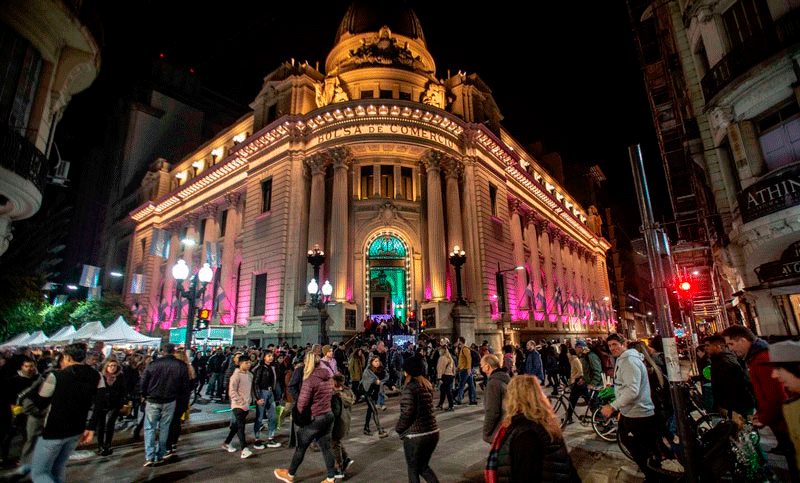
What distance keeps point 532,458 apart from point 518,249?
106 feet

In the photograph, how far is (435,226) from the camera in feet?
84.7

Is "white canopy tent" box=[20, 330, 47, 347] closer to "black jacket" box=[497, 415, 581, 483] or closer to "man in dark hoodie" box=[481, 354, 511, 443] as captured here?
"man in dark hoodie" box=[481, 354, 511, 443]

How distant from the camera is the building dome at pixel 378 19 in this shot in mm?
32656

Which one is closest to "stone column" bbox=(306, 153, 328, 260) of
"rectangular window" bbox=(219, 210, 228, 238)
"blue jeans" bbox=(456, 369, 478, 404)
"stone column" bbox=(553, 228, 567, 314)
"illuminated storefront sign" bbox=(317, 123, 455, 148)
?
"illuminated storefront sign" bbox=(317, 123, 455, 148)

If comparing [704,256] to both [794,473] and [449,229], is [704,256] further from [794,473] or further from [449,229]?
[794,473]

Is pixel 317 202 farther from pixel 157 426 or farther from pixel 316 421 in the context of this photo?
pixel 316 421

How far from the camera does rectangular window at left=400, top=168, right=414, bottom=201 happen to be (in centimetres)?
2790

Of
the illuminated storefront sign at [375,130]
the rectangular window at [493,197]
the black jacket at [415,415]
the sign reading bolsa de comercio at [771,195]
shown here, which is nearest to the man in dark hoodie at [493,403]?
the black jacket at [415,415]

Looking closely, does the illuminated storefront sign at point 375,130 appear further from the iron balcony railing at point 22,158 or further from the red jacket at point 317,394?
the red jacket at point 317,394

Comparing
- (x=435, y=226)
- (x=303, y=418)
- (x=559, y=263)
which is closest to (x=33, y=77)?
(x=303, y=418)

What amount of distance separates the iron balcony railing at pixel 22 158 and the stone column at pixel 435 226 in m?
18.7

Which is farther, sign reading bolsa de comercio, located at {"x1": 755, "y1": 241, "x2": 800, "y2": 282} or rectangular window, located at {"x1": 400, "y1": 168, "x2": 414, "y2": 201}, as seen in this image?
rectangular window, located at {"x1": 400, "y1": 168, "x2": 414, "y2": 201}

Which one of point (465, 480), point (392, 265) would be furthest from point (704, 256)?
point (465, 480)

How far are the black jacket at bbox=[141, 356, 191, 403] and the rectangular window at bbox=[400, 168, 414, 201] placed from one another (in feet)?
70.7
